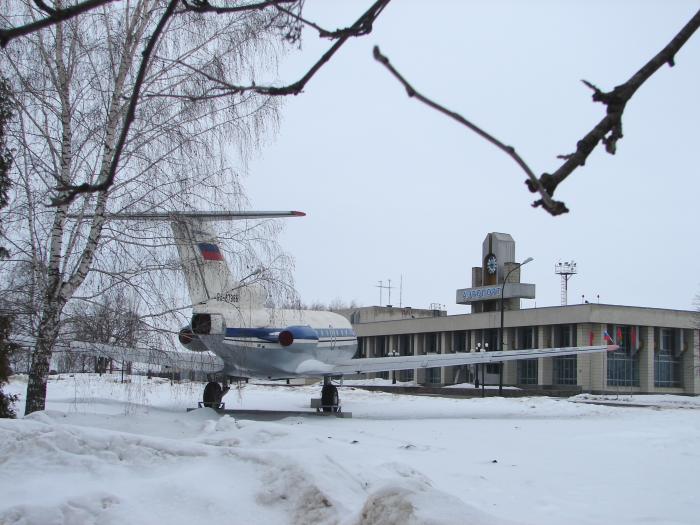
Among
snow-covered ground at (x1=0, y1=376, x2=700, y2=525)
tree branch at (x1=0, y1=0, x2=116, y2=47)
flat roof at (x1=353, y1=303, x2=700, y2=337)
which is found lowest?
snow-covered ground at (x1=0, y1=376, x2=700, y2=525)

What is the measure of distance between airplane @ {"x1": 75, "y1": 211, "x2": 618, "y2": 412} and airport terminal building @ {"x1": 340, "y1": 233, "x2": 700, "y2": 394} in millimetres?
24749

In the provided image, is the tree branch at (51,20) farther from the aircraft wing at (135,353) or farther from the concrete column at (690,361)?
the concrete column at (690,361)

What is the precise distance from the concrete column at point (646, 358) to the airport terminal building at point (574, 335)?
63 mm

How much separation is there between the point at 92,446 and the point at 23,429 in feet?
2.49

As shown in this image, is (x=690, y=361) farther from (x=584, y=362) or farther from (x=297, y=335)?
(x=297, y=335)

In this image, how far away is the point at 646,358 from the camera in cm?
5009

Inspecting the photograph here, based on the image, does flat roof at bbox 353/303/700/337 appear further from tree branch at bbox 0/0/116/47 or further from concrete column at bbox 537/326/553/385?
tree branch at bbox 0/0/116/47

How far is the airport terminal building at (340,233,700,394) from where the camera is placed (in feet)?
158

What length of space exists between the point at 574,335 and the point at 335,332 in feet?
101

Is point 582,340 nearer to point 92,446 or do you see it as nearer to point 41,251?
point 41,251

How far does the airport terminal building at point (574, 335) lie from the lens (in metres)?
48.1

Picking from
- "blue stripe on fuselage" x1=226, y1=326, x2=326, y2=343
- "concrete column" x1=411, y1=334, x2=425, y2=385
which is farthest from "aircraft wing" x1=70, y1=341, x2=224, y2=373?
"concrete column" x1=411, y1=334, x2=425, y2=385

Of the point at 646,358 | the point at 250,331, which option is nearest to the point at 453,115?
the point at 250,331

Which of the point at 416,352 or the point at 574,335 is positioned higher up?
the point at 574,335
